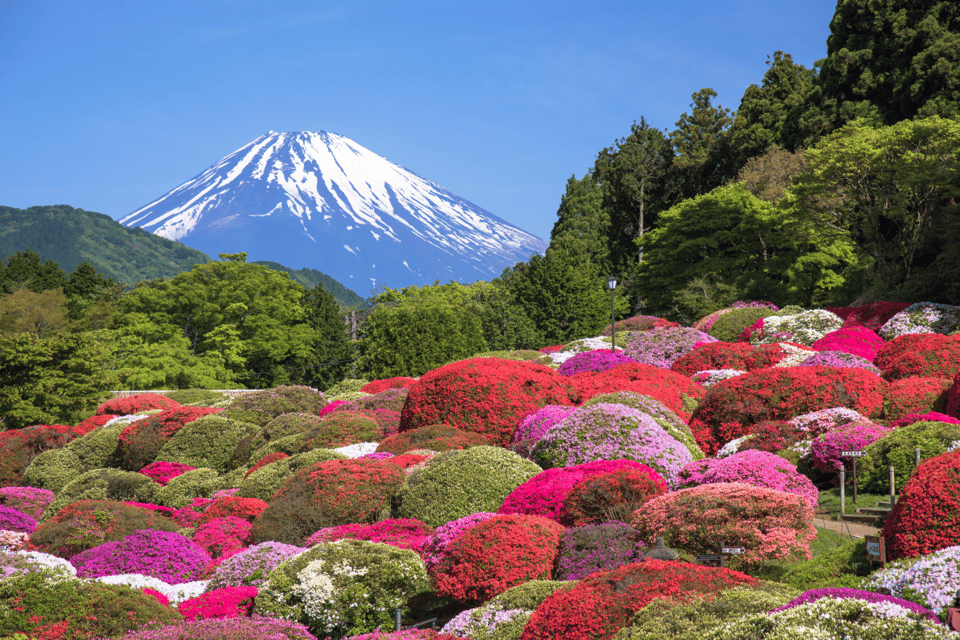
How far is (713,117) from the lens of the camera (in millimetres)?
61938

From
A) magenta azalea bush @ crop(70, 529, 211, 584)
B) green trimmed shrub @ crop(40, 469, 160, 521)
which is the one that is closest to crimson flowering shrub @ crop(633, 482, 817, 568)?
magenta azalea bush @ crop(70, 529, 211, 584)

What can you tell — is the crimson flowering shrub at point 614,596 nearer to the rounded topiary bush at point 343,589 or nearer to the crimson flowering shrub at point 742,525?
the crimson flowering shrub at point 742,525

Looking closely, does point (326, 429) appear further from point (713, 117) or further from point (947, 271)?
point (713, 117)

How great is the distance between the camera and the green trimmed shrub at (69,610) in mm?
7574

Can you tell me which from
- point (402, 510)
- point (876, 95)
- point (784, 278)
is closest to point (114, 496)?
point (402, 510)

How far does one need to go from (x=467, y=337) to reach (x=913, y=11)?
2804cm

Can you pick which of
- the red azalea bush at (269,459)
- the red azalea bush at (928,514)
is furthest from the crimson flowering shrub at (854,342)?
the red azalea bush at (269,459)

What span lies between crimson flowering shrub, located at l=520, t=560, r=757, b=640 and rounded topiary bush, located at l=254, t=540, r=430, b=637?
2508 mm

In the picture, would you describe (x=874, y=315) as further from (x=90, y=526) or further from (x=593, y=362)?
(x=90, y=526)

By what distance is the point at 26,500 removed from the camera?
59.2 feet

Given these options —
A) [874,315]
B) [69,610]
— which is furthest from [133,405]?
[874,315]

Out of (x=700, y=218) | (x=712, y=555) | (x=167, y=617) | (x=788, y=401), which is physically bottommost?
(x=167, y=617)

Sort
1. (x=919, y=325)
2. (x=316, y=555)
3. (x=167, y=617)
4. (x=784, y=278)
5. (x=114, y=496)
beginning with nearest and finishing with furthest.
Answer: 1. (x=167, y=617)
2. (x=316, y=555)
3. (x=114, y=496)
4. (x=919, y=325)
5. (x=784, y=278)

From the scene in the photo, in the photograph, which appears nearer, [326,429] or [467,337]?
[326,429]
